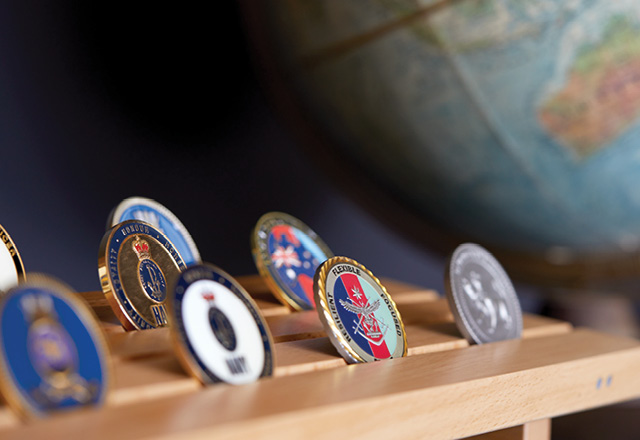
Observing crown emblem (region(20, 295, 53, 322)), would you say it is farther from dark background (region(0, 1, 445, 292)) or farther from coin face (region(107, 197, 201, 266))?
dark background (region(0, 1, 445, 292))

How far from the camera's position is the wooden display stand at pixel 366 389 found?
0.57m

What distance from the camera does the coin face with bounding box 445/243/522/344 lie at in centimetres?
95

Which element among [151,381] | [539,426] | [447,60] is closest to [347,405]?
[151,381]

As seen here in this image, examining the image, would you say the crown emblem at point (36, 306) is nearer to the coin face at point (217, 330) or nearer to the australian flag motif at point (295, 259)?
the coin face at point (217, 330)

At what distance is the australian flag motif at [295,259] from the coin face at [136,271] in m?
0.18

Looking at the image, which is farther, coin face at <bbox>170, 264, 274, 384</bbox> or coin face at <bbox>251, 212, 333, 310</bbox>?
coin face at <bbox>251, 212, 333, 310</bbox>

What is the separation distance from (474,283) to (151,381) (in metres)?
0.53

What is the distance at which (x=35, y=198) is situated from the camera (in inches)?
52.9

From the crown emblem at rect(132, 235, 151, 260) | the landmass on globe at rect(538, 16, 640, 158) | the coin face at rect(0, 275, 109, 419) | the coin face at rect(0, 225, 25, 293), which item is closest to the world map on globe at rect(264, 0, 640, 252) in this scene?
the landmass on globe at rect(538, 16, 640, 158)

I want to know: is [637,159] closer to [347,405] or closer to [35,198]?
[347,405]

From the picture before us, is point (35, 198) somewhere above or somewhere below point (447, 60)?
below

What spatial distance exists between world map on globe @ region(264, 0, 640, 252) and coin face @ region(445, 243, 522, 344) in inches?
13.6

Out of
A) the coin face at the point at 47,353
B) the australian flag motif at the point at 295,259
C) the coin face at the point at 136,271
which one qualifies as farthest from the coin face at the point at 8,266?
the australian flag motif at the point at 295,259

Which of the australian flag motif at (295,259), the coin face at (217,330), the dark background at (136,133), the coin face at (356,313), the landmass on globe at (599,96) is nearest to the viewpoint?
the coin face at (217,330)
